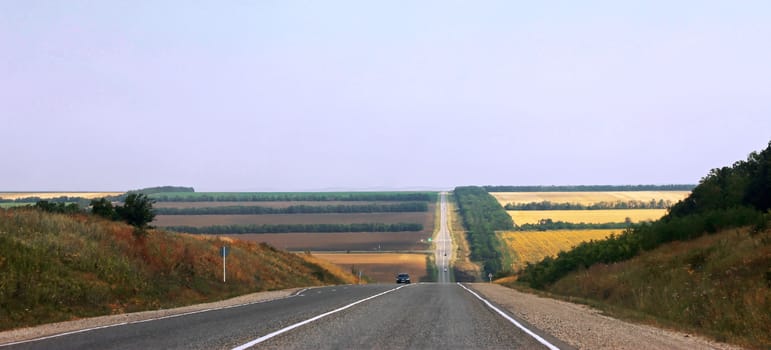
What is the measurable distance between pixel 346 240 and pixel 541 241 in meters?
40.8

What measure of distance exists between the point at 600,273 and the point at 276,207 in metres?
147

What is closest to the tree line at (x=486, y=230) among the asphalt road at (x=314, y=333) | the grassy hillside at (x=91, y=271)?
the grassy hillside at (x=91, y=271)

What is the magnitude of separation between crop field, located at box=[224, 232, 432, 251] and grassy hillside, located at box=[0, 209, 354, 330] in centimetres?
8340

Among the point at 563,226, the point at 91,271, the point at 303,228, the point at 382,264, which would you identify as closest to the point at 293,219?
the point at 303,228

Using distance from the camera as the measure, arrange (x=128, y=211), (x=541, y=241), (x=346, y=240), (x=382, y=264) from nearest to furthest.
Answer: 1. (x=128, y=211)
2. (x=382, y=264)
3. (x=541, y=241)
4. (x=346, y=240)

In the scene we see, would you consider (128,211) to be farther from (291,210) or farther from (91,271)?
(291,210)

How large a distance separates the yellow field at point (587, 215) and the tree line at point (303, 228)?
92.3ft

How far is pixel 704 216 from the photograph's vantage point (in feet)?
170

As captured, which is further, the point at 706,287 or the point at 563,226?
the point at 563,226

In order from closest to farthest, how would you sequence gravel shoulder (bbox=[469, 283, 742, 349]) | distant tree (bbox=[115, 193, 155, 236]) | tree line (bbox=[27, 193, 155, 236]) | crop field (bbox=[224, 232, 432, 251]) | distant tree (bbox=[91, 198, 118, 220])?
gravel shoulder (bbox=[469, 283, 742, 349]) → distant tree (bbox=[91, 198, 118, 220]) → tree line (bbox=[27, 193, 155, 236]) → distant tree (bbox=[115, 193, 155, 236]) → crop field (bbox=[224, 232, 432, 251])

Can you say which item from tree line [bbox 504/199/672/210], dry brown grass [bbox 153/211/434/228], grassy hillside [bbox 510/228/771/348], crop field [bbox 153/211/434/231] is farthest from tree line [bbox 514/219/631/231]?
grassy hillside [bbox 510/228/771/348]

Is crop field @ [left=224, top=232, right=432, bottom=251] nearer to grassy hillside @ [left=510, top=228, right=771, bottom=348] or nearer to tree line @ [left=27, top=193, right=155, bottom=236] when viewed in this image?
tree line @ [left=27, top=193, right=155, bottom=236]

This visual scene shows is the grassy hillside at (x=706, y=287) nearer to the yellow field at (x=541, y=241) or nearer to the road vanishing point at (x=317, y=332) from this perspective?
the road vanishing point at (x=317, y=332)

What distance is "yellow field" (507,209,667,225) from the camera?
520 ft
